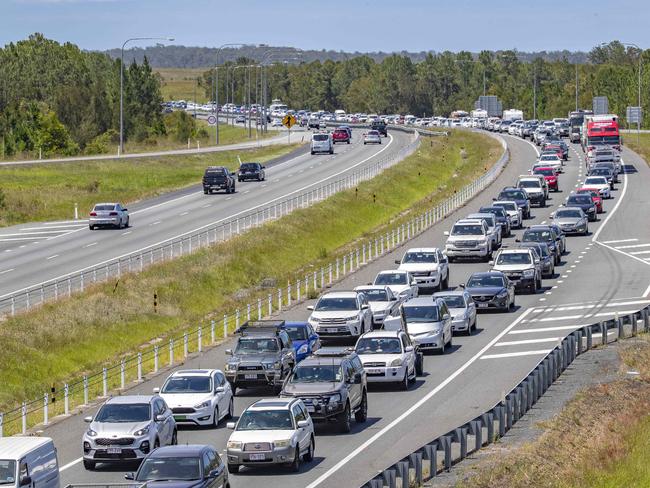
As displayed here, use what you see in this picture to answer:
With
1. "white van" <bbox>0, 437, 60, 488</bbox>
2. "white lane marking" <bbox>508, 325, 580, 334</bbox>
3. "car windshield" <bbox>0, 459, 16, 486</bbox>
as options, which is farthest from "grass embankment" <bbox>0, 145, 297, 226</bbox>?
"car windshield" <bbox>0, 459, 16, 486</bbox>

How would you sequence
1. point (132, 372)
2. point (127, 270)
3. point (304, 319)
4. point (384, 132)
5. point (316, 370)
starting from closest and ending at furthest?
point (316, 370), point (132, 372), point (304, 319), point (127, 270), point (384, 132)

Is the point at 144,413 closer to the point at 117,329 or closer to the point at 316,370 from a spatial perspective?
the point at 316,370

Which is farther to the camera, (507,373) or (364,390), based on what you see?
(507,373)

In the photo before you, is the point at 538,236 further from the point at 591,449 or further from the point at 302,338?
the point at 591,449

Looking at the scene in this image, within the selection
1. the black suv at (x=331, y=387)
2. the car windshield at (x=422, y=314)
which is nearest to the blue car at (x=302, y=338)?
the car windshield at (x=422, y=314)

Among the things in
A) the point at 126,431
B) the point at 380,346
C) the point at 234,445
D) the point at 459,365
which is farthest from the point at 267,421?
the point at 459,365

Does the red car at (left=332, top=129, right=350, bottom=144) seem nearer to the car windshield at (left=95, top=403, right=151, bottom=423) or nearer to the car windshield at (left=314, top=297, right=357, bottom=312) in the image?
the car windshield at (left=314, top=297, right=357, bottom=312)

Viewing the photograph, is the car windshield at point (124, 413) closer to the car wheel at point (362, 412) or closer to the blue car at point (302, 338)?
the car wheel at point (362, 412)

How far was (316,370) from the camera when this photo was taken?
32594 millimetres

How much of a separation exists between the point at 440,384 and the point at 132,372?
406 inches

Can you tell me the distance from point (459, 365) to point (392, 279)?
1184 centimetres

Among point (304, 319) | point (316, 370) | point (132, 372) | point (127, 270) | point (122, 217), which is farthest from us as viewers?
point (122, 217)

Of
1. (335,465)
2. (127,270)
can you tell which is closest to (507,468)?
(335,465)

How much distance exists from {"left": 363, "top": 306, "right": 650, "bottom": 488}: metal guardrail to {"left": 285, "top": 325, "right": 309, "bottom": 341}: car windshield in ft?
22.6
